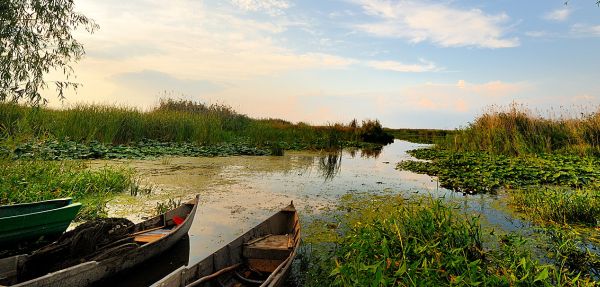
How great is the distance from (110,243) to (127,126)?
14.1 metres

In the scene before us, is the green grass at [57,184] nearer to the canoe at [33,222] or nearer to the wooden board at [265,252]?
the canoe at [33,222]

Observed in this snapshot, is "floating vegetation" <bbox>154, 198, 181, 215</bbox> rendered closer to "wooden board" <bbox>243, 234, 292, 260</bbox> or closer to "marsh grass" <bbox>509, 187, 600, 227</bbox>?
"wooden board" <bbox>243, 234, 292, 260</bbox>

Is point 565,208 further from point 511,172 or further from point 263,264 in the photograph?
point 263,264

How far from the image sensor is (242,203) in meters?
8.13

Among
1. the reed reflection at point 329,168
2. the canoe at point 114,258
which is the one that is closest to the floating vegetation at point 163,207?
the canoe at point 114,258

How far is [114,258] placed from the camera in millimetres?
4578

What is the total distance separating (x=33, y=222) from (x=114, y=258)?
1.30 metres

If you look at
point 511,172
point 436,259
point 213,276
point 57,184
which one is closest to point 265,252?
point 213,276

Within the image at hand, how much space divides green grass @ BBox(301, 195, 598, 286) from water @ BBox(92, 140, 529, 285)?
122cm

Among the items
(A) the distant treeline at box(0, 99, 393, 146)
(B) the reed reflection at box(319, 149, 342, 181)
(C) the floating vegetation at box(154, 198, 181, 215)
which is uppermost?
(A) the distant treeline at box(0, 99, 393, 146)

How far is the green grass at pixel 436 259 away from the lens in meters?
3.50

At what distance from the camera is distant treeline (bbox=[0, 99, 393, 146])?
14.6m

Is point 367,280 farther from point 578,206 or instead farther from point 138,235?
point 578,206

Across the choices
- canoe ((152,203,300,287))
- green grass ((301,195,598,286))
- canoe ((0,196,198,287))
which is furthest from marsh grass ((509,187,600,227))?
canoe ((0,196,198,287))
